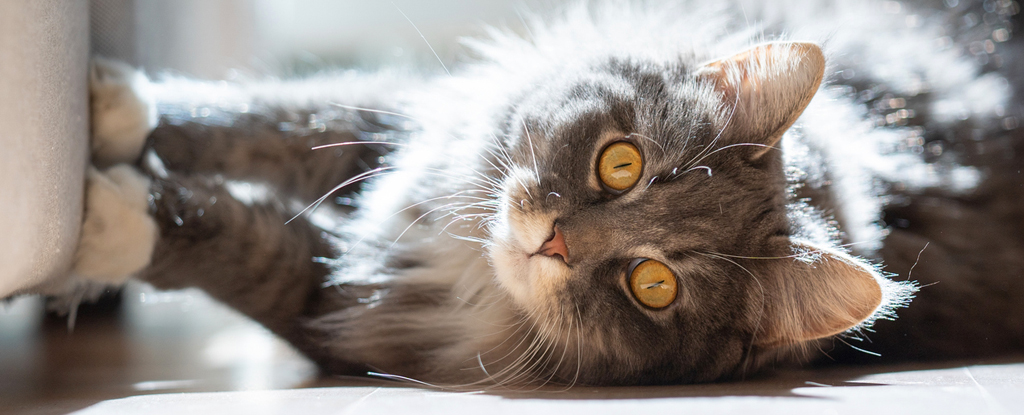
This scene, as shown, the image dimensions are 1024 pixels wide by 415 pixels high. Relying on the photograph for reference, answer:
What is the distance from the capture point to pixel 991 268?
4.87ft

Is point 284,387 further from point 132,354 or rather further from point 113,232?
point 132,354

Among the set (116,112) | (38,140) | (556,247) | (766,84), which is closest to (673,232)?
(556,247)

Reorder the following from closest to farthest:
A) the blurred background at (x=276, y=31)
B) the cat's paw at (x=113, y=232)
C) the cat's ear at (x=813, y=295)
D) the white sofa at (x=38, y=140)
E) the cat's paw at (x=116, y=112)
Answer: the white sofa at (x=38, y=140)
the cat's ear at (x=813, y=295)
the cat's paw at (x=113, y=232)
the cat's paw at (x=116, y=112)
the blurred background at (x=276, y=31)

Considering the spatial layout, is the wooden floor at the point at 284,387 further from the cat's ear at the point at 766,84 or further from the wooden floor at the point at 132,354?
the cat's ear at the point at 766,84

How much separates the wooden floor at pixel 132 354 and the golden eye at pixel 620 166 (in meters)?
0.65

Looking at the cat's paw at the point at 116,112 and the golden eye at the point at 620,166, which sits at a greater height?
Result: the golden eye at the point at 620,166

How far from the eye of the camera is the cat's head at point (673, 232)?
110 cm

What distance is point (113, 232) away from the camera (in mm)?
1155

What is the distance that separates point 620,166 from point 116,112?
3.20 feet

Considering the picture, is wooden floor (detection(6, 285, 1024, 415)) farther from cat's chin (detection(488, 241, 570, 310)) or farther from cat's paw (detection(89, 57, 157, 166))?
cat's paw (detection(89, 57, 157, 166))

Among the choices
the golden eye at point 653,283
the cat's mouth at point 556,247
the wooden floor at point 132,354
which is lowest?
the wooden floor at point 132,354

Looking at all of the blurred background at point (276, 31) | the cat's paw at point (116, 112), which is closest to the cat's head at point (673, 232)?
the blurred background at point (276, 31)

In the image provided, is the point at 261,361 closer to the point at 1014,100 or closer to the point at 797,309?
the point at 797,309

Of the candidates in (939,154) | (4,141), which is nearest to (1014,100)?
(939,154)
